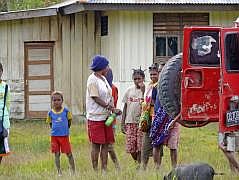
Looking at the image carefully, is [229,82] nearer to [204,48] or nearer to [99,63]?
[204,48]

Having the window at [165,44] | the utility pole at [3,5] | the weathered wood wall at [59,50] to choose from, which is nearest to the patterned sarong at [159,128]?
the window at [165,44]

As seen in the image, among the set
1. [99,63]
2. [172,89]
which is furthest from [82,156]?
[172,89]

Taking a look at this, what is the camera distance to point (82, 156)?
1319cm

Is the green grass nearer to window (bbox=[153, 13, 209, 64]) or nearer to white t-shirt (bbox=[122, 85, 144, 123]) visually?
white t-shirt (bbox=[122, 85, 144, 123])

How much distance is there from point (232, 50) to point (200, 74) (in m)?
0.61

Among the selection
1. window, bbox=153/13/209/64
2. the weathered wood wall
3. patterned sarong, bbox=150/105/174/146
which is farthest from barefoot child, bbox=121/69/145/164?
the weathered wood wall

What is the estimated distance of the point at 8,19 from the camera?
21281 millimetres

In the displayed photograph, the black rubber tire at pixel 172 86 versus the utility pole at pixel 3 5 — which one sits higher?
the utility pole at pixel 3 5

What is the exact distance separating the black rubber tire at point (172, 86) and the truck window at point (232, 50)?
104 centimetres

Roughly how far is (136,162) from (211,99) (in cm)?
265

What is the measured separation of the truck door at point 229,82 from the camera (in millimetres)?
8883

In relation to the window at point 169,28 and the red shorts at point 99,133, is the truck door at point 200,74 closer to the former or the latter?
the red shorts at point 99,133

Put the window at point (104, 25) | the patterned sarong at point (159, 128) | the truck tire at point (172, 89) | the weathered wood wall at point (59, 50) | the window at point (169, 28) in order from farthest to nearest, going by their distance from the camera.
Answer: the weathered wood wall at point (59, 50)
the window at point (104, 25)
the window at point (169, 28)
the patterned sarong at point (159, 128)
the truck tire at point (172, 89)

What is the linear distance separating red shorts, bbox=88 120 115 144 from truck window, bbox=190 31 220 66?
1857mm
